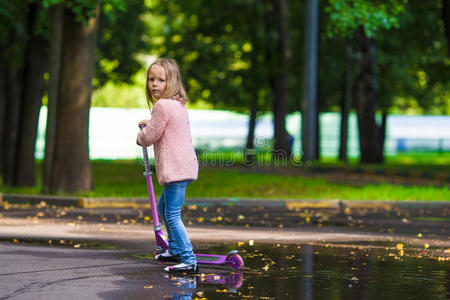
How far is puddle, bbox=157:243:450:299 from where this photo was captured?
23.1 feet

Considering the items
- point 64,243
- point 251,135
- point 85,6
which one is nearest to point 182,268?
point 64,243

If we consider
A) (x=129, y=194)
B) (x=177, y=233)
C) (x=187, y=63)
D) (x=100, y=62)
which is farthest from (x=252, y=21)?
(x=177, y=233)

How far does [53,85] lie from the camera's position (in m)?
19.8

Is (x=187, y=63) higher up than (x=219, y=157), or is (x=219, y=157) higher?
(x=187, y=63)

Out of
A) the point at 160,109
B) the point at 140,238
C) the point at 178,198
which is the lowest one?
the point at 140,238

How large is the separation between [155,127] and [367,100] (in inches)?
1101

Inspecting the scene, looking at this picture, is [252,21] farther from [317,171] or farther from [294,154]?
[317,171]

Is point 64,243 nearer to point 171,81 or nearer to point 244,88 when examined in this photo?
point 171,81

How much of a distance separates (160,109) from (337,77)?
3457cm

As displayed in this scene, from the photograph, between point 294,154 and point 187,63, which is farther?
point 187,63

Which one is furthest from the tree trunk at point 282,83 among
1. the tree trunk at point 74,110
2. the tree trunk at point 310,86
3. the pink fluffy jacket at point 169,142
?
the pink fluffy jacket at point 169,142

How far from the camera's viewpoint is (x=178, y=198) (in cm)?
804

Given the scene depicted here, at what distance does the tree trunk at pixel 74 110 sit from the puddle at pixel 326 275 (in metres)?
8.25

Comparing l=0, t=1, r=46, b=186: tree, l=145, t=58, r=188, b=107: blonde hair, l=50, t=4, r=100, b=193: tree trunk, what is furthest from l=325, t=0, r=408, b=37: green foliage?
l=145, t=58, r=188, b=107: blonde hair
